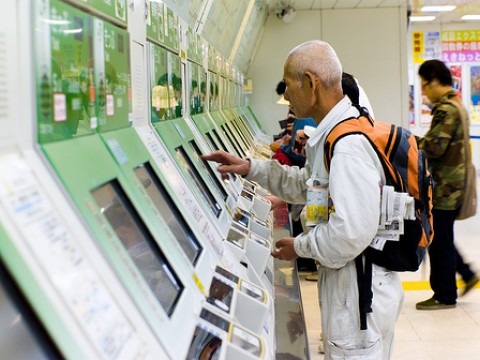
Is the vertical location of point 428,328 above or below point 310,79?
below

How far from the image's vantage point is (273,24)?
914 centimetres

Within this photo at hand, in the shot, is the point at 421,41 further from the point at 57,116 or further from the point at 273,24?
the point at 57,116

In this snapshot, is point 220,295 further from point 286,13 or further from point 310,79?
Answer: point 286,13

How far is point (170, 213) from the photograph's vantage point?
1.59 meters

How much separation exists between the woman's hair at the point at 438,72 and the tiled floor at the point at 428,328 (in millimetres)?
1691

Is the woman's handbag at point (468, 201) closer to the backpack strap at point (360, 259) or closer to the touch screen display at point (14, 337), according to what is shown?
the backpack strap at point (360, 259)

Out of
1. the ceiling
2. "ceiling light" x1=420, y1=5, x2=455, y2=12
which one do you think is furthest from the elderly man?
"ceiling light" x1=420, y1=5, x2=455, y2=12

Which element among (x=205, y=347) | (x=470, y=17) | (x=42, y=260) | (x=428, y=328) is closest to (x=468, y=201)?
(x=428, y=328)

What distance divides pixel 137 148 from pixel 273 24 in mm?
8052

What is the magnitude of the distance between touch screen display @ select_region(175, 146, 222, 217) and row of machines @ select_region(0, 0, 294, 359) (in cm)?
1

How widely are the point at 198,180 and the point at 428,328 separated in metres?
2.59

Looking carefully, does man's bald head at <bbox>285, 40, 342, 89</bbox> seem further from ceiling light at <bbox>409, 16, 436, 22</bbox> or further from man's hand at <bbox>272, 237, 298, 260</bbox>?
ceiling light at <bbox>409, 16, 436, 22</bbox>

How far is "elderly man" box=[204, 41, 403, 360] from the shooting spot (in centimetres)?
175

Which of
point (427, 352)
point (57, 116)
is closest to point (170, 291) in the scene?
point (57, 116)
